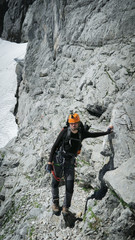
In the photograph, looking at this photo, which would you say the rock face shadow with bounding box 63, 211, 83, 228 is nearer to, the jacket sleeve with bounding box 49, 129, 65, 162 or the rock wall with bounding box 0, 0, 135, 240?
the rock wall with bounding box 0, 0, 135, 240

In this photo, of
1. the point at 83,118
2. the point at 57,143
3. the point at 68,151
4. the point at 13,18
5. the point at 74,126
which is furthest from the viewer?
the point at 13,18

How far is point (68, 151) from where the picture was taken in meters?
5.42

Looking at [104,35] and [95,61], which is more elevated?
[104,35]

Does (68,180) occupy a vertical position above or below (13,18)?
below

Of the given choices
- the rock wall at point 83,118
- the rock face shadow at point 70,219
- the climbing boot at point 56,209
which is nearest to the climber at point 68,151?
the rock face shadow at point 70,219

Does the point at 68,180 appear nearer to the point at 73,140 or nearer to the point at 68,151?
the point at 68,151

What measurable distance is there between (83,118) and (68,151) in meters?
3.09

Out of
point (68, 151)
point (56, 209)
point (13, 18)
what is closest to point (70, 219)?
point (56, 209)

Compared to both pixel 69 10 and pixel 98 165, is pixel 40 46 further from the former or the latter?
pixel 98 165

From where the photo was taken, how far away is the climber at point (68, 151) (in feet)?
17.2

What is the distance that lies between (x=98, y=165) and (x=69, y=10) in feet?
37.0

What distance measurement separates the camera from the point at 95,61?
352 inches

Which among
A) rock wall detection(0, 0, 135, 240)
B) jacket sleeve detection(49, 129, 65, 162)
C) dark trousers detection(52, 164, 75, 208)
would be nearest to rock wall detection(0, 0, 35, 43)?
rock wall detection(0, 0, 135, 240)

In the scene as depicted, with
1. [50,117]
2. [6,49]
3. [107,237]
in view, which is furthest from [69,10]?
[6,49]
